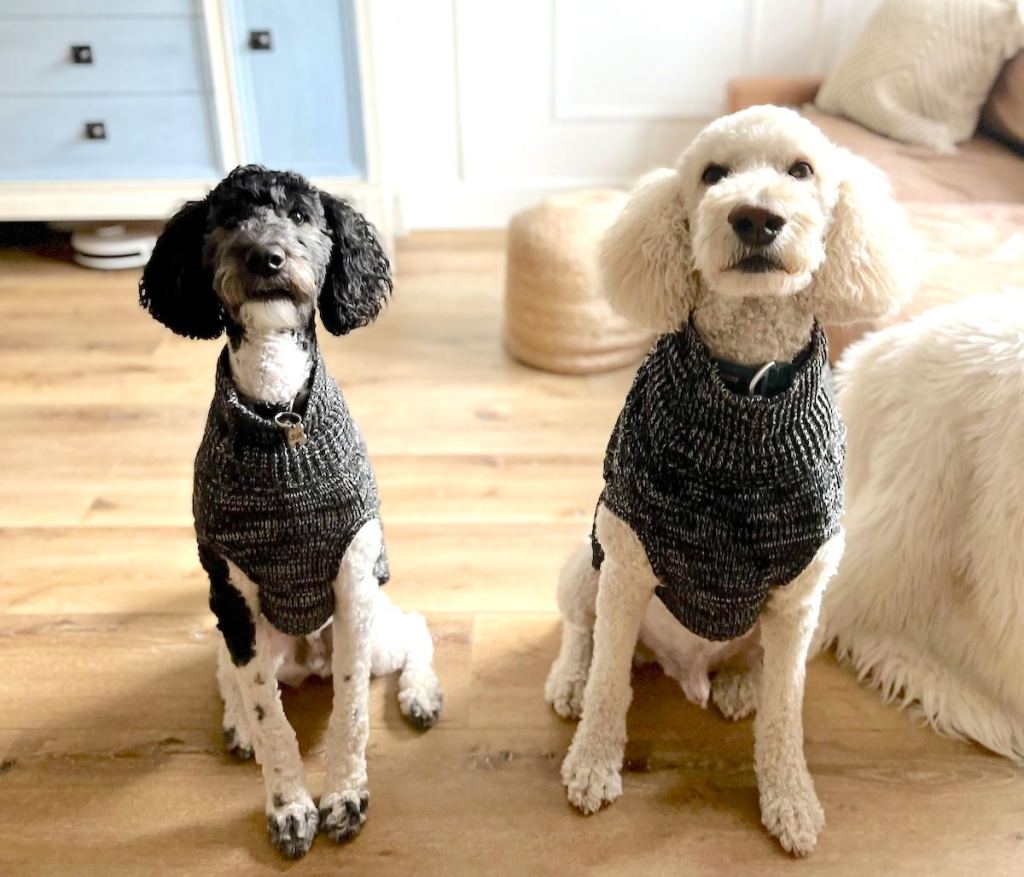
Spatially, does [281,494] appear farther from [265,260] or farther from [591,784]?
[591,784]

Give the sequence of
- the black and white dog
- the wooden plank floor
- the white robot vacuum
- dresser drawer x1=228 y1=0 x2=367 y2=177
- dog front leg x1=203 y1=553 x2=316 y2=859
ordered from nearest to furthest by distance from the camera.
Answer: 1. the black and white dog
2. dog front leg x1=203 y1=553 x2=316 y2=859
3. the wooden plank floor
4. dresser drawer x1=228 y1=0 x2=367 y2=177
5. the white robot vacuum

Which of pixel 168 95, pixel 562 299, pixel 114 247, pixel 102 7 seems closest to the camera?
pixel 562 299

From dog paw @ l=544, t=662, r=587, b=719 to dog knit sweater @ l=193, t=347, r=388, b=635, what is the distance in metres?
0.49

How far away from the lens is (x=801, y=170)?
1.21 meters

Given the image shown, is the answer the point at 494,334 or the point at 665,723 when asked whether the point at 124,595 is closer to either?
the point at 665,723

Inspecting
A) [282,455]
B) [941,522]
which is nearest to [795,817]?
[941,522]

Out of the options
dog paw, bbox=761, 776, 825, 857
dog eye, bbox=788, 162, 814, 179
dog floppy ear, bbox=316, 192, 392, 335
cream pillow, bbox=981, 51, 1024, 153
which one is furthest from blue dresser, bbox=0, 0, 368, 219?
dog paw, bbox=761, 776, 825, 857

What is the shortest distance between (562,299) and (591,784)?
1450 mm

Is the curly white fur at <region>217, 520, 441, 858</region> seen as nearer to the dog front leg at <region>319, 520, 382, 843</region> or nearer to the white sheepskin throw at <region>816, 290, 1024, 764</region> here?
the dog front leg at <region>319, 520, 382, 843</region>

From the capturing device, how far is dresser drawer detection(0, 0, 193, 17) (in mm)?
2969

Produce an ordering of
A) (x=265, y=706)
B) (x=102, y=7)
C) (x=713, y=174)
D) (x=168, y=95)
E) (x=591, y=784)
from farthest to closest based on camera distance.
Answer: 1. (x=168, y=95)
2. (x=102, y=7)
3. (x=591, y=784)
4. (x=265, y=706)
5. (x=713, y=174)

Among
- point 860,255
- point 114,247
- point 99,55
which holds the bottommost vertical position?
point 114,247

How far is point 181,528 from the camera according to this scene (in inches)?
84.4

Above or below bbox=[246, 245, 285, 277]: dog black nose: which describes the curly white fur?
below
